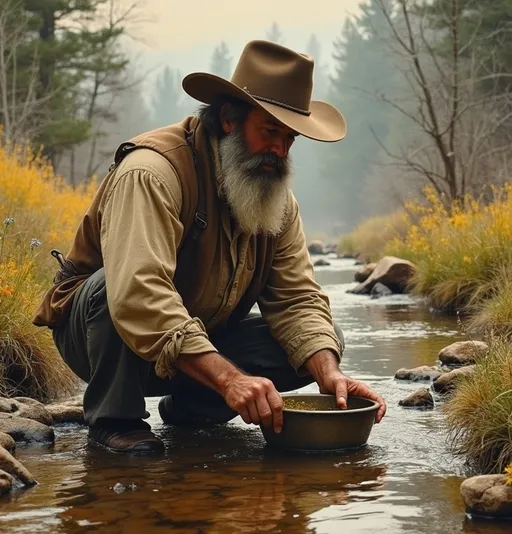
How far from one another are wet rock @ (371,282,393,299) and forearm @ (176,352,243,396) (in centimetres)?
861

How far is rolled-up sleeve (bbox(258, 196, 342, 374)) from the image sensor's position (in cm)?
407

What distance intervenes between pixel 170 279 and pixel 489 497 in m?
1.34

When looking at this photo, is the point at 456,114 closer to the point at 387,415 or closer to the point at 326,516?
the point at 387,415

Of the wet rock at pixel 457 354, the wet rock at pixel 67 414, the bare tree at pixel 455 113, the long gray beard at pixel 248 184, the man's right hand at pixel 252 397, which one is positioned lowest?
the wet rock at pixel 457 354

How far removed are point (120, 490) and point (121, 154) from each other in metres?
1.35

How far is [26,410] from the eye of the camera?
434cm

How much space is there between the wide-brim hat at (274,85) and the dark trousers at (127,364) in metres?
0.83

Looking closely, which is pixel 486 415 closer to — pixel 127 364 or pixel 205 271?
pixel 205 271

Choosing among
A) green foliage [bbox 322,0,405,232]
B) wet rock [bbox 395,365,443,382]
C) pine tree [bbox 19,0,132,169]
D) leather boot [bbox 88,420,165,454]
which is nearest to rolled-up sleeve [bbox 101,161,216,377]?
leather boot [bbox 88,420,165,454]

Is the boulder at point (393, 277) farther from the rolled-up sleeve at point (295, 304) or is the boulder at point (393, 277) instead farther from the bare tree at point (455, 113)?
the rolled-up sleeve at point (295, 304)

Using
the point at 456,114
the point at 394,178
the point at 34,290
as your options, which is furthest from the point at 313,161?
the point at 34,290

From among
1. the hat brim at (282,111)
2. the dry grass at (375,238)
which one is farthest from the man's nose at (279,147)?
the dry grass at (375,238)

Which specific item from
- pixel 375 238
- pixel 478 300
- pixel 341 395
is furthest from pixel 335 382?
pixel 375 238

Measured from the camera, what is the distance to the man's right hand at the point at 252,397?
3.37 m
